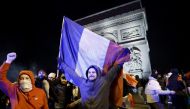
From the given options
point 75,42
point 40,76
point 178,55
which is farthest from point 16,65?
point 75,42

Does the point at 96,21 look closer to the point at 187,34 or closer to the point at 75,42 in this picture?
the point at 187,34

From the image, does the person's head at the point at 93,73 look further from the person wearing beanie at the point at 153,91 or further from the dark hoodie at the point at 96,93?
the person wearing beanie at the point at 153,91

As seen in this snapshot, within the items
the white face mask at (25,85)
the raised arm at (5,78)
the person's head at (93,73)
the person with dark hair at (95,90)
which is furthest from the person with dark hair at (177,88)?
the raised arm at (5,78)

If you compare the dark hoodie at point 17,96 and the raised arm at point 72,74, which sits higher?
the raised arm at point 72,74

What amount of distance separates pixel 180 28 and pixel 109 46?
69.8ft

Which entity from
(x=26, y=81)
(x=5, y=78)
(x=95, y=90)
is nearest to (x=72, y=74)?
(x=95, y=90)

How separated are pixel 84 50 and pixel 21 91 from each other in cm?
215

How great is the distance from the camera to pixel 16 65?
88.7 feet

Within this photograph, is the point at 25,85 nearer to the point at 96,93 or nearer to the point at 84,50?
the point at 96,93

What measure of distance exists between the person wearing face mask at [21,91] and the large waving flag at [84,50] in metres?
1.27

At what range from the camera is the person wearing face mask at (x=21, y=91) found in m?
4.01

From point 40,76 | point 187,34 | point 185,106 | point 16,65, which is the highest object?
point 187,34

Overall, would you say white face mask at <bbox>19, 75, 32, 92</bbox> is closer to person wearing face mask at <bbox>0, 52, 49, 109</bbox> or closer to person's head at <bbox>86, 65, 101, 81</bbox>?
person wearing face mask at <bbox>0, 52, 49, 109</bbox>

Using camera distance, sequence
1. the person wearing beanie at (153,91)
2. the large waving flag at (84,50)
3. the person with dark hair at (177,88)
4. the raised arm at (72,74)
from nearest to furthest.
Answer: the raised arm at (72,74) → the large waving flag at (84,50) → the person wearing beanie at (153,91) → the person with dark hair at (177,88)
